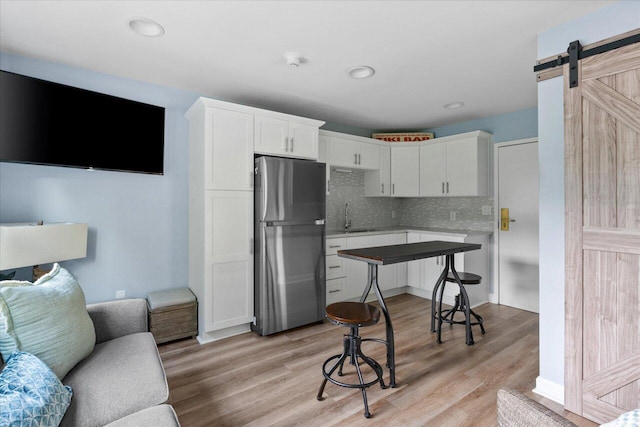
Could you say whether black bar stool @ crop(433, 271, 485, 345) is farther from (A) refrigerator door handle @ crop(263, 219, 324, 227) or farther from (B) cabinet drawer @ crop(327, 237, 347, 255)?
(A) refrigerator door handle @ crop(263, 219, 324, 227)

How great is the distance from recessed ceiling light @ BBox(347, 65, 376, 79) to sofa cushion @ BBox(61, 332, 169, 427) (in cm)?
265

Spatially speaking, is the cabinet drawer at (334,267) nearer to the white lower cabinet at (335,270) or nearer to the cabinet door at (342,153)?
the white lower cabinet at (335,270)

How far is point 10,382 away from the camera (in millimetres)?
1106

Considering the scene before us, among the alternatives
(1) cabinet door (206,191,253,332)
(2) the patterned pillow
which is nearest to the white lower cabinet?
(1) cabinet door (206,191,253,332)

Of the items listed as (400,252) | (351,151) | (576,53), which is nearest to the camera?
(576,53)

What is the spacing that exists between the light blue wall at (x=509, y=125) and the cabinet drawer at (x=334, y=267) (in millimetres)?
2642

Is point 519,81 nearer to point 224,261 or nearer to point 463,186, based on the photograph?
point 463,186

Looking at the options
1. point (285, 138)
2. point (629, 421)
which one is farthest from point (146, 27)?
point (629, 421)

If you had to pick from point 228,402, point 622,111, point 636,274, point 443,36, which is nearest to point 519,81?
point 443,36

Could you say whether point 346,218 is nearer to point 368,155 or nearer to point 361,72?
point 368,155

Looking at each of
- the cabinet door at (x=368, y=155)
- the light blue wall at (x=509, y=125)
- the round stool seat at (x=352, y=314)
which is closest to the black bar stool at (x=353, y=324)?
the round stool seat at (x=352, y=314)

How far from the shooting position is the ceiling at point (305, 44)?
1.98 m

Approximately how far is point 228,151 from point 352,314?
190 cm

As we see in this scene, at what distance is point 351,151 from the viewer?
4336mm
